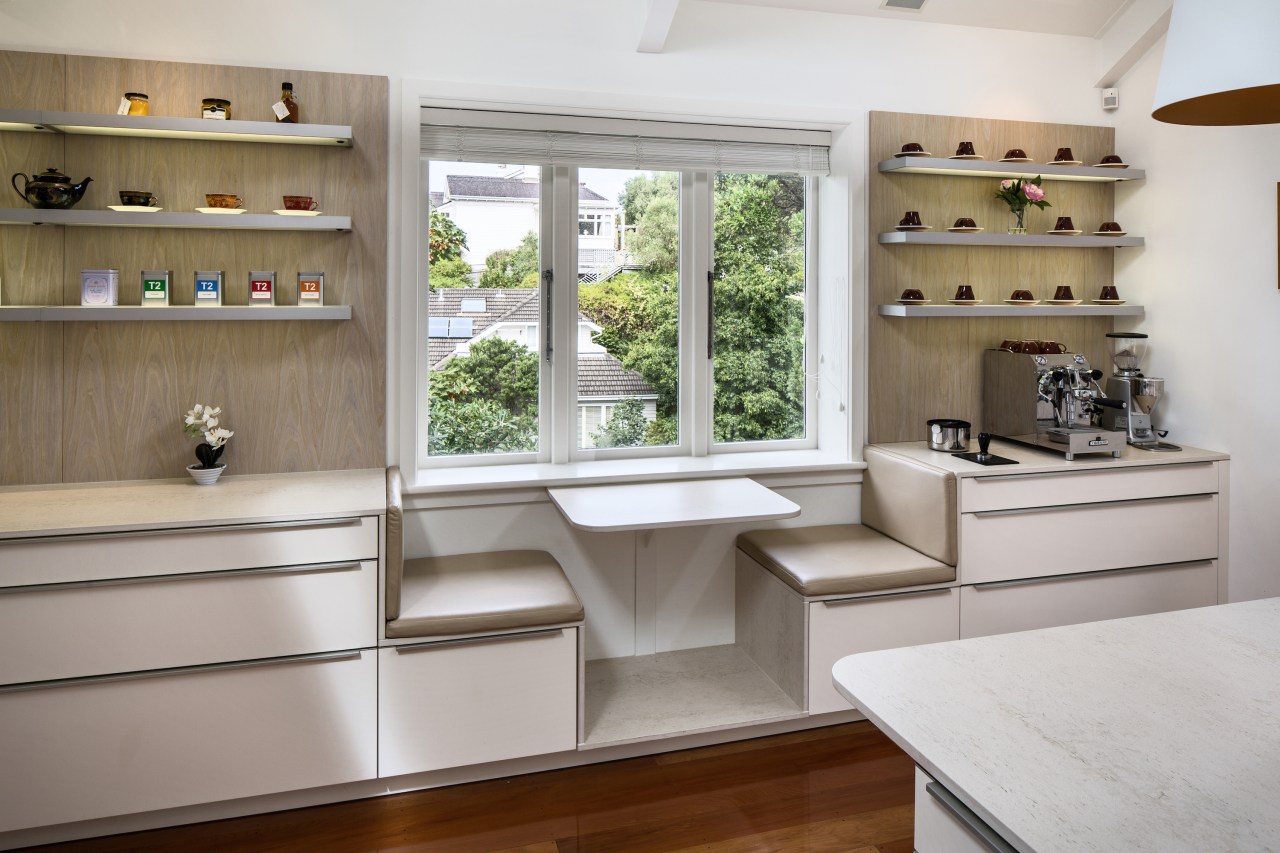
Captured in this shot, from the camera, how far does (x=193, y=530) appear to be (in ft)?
7.22

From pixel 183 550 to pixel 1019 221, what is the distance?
10.7 ft

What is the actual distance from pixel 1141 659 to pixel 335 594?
1919mm

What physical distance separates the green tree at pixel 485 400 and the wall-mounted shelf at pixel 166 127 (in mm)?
894

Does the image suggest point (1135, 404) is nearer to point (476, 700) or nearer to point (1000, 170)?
point (1000, 170)

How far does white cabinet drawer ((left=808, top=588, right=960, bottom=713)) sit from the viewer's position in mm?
2727

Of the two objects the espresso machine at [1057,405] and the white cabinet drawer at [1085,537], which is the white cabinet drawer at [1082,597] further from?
the espresso machine at [1057,405]

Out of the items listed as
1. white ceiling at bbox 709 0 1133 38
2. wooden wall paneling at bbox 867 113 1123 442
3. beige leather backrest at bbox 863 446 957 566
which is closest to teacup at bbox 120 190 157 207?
white ceiling at bbox 709 0 1133 38

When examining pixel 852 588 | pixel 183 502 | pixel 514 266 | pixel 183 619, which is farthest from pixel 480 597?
pixel 514 266

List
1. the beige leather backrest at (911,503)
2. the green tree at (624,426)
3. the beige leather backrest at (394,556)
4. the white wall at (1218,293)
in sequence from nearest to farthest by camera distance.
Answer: the beige leather backrest at (394,556) < the beige leather backrest at (911,503) < the white wall at (1218,293) < the green tree at (624,426)

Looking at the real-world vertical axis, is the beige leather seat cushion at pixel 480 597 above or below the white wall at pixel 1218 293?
below

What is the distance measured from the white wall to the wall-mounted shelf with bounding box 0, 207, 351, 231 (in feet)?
10.3

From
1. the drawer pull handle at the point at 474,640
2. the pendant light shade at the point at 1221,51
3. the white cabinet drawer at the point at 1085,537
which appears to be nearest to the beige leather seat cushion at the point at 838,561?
the white cabinet drawer at the point at 1085,537

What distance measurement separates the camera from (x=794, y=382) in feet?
11.6

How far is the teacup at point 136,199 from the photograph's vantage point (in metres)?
2.48
